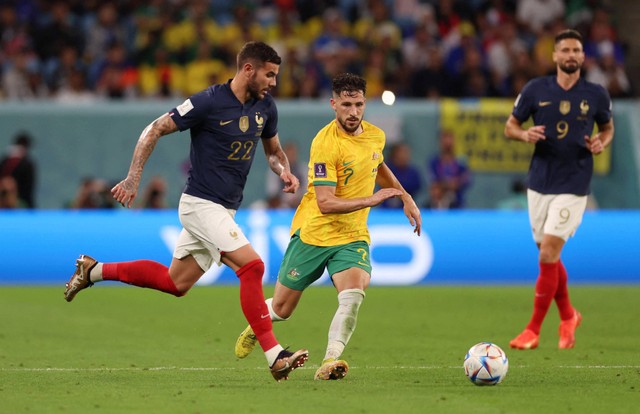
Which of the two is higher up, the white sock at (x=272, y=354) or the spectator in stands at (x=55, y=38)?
the spectator in stands at (x=55, y=38)

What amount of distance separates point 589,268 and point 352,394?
9.43m

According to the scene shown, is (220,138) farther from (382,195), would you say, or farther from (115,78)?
(115,78)

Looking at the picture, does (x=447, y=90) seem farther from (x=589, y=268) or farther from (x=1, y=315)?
(x=1, y=315)

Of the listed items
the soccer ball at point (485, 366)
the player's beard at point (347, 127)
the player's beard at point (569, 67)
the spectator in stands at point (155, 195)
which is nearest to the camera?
the soccer ball at point (485, 366)

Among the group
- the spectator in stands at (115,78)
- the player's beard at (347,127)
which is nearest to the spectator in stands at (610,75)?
the spectator in stands at (115,78)

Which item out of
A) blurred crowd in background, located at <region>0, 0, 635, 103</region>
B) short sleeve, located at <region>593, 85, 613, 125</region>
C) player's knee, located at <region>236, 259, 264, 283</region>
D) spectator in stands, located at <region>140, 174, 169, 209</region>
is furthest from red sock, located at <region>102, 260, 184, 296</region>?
blurred crowd in background, located at <region>0, 0, 635, 103</region>

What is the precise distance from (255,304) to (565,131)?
3.70 meters

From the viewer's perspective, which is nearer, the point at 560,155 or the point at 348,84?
the point at 348,84

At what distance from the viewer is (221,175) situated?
27.9ft

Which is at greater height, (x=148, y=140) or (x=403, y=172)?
(x=148, y=140)

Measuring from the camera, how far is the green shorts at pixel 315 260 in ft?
28.2

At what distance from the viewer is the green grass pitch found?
286 inches

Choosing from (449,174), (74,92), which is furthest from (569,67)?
(74,92)

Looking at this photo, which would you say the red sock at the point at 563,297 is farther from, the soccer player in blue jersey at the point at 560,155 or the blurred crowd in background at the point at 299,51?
the blurred crowd in background at the point at 299,51
